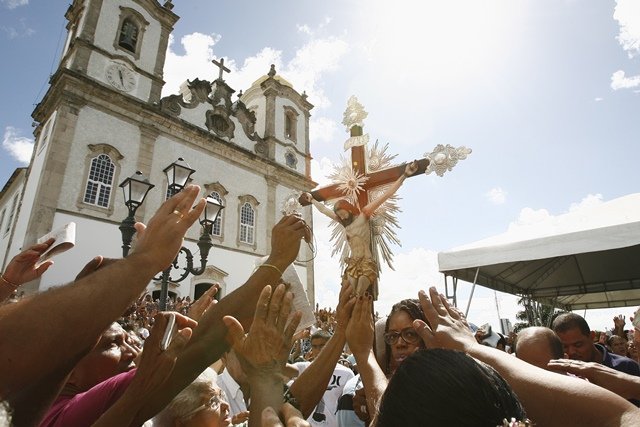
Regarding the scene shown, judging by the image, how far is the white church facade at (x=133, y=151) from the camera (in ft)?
41.5

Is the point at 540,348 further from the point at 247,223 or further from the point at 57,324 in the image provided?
the point at 247,223

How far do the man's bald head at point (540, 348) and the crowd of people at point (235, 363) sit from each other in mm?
870

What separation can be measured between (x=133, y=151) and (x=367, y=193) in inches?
538

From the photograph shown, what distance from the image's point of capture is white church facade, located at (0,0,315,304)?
12641mm

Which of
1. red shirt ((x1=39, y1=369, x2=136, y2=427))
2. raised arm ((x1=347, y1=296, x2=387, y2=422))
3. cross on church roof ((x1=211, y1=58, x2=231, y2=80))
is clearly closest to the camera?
red shirt ((x1=39, y1=369, x2=136, y2=427))

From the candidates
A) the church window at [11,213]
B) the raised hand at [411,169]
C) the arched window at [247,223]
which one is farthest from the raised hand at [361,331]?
the church window at [11,213]

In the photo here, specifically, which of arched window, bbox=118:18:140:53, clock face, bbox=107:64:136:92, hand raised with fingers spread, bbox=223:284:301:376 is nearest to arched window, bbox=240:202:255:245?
clock face, bbox=107:64:136:92

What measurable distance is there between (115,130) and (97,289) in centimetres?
1548

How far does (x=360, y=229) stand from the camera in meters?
3.26

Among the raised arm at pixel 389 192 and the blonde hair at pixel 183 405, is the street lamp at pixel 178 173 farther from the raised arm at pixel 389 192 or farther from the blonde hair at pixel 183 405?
the blonde hair at pixel 183 405

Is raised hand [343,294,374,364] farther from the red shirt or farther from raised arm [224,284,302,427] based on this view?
the red shirt

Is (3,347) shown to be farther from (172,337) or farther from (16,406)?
(172,337)

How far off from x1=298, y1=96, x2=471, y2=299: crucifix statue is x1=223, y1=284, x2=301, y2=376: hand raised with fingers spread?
1822 mm

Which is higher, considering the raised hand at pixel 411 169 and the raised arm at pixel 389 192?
the raised hand at pixel 411 169
